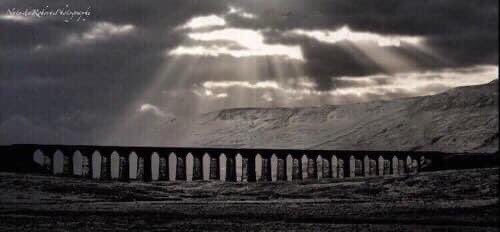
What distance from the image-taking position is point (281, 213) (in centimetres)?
3212

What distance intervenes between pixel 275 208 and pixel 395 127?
126 metres

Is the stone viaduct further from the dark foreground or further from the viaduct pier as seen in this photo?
the dark foreground

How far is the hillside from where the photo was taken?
5453 inches

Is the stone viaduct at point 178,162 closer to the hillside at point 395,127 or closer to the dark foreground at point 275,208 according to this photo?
the dark foreground at point 275,208

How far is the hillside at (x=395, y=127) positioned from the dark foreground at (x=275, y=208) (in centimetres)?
8101

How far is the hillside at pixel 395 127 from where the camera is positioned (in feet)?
454

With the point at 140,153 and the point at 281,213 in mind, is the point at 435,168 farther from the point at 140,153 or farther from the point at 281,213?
the point at 281,213

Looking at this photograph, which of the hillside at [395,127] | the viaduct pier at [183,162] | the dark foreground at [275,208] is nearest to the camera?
the dark foreground at [275,208]

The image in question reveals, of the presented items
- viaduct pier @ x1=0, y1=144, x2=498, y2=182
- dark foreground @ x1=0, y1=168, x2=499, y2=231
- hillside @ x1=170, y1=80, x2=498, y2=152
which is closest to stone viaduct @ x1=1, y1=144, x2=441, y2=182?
viaduct pier @ x1=0, y1=144, x2=498, y2=182

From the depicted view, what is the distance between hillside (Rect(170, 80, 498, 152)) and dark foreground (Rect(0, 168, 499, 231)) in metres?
81.0

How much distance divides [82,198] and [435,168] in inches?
1748

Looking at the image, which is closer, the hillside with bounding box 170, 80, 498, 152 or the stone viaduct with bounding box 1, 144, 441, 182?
the stone viaduct with bounding box 1, 144, 441, 182

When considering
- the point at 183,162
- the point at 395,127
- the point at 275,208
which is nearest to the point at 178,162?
the point at 183,162

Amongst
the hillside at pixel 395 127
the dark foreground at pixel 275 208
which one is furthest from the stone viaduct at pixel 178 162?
the hillside at pixel 395 127
